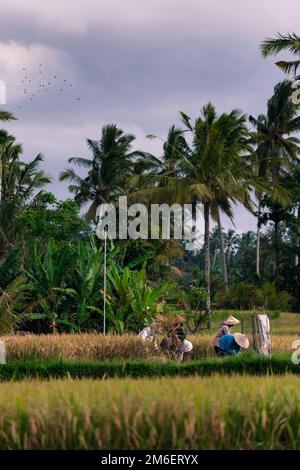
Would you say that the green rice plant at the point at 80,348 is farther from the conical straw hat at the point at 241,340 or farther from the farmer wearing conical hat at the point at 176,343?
the conical straw hat at the point at 241,340

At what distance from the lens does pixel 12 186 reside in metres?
40.3

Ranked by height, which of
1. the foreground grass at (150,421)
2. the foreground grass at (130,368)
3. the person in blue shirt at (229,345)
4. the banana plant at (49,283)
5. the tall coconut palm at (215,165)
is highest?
the tall coconut palm at (215,165)

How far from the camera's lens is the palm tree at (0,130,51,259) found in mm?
35625

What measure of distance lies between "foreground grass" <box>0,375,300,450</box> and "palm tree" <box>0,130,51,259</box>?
29347mm

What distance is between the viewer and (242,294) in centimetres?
3800

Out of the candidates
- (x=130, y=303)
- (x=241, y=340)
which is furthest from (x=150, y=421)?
(x=130, y=303)

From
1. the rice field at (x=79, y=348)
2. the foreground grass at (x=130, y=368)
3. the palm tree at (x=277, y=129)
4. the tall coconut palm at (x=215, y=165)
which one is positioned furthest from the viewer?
the palm tree at (x=277, y=129)

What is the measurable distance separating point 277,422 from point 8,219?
30.5 m

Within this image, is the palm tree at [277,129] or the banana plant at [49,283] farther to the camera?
the palm tree at [277,129]

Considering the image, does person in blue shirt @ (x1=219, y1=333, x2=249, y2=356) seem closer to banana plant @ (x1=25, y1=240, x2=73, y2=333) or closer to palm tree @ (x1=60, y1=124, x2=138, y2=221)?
banana plant @ (x1=25, y1=240, x2=73, y2=333)

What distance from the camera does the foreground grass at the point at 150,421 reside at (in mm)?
5957

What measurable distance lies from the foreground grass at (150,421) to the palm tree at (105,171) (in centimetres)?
3824

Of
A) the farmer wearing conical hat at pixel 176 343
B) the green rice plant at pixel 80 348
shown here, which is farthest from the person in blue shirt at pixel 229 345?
the green rice plant at pixel 80 348
